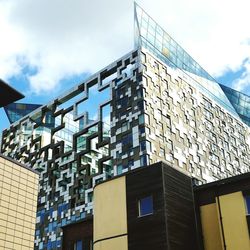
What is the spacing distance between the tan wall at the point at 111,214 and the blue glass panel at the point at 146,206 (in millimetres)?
1189

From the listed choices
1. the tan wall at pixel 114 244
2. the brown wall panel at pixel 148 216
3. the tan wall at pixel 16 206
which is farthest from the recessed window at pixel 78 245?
the brown wall panel at pixel 148 216

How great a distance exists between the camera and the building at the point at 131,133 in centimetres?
7562

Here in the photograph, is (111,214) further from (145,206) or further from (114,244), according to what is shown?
(145,206)

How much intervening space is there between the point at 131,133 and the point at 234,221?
4599 cm

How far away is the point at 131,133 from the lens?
243 ft

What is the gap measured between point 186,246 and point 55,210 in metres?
57.0

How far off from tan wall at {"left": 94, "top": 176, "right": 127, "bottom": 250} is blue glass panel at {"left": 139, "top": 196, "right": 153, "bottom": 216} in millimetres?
1189

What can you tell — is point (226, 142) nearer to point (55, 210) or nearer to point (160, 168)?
point (55, 210)

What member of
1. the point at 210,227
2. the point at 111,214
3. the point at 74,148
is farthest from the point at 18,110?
the point at 210,227

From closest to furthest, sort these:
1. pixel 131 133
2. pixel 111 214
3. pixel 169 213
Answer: pixel 169 213 < pixel 111 214 < pixel 131 133

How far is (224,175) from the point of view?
90.7 meters

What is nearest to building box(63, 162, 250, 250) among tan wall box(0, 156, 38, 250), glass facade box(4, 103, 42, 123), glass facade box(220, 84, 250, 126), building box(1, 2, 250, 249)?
tan wall box(0, 156, 38, 250)

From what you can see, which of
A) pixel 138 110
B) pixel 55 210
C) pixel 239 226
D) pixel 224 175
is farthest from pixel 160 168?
pixel 224 175

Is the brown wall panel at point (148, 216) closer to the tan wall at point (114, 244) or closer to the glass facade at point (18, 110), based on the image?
the tan wall at point (114, 244)
